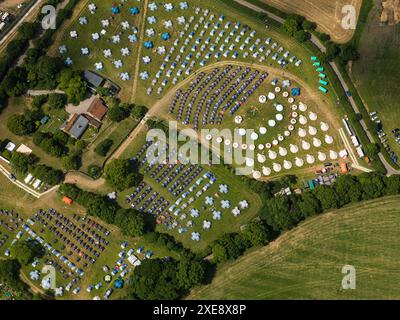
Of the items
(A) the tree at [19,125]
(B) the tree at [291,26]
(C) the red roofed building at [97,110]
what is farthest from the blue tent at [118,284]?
(B) the tree at [291,26]

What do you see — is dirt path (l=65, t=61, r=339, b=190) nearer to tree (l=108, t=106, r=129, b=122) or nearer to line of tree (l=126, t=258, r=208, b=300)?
tree (l=108, t=106, r=129, b=122)

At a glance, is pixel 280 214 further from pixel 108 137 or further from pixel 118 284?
pixel 108 137

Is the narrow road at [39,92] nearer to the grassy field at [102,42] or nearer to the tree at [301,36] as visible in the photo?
the grassy field at [102,42]

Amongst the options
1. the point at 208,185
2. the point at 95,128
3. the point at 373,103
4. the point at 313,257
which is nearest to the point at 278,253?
the point at 313,257

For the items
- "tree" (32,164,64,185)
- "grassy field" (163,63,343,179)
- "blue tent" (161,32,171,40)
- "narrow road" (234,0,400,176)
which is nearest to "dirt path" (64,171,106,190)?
"tree" (32,164,64,185)

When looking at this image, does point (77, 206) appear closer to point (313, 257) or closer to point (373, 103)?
point (313, 257)

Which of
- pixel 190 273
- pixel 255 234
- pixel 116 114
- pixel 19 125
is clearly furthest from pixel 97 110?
pixel 255 234
